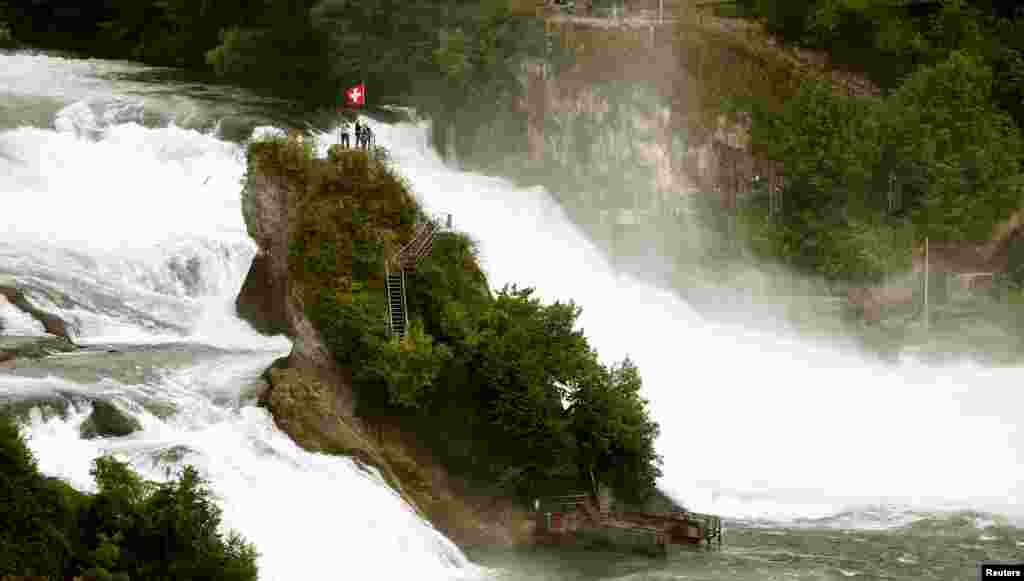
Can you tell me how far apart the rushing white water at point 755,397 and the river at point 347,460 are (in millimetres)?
97

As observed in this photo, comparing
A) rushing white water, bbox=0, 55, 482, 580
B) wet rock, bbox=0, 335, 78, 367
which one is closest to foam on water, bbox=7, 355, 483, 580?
rushing white water, bbox=0, 55, 482, 580

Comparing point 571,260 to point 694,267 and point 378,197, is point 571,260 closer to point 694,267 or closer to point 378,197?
point 694,267

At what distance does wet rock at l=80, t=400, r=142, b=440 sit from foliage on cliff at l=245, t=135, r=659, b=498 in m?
6.61

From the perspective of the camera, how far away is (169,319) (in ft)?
163

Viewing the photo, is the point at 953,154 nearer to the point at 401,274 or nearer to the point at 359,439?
the point at 401,274

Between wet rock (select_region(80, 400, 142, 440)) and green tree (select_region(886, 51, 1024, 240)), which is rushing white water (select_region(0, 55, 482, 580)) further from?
green tree (select_region(886, 51, 1024, 240))

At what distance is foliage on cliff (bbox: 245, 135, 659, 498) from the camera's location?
45.2 metres

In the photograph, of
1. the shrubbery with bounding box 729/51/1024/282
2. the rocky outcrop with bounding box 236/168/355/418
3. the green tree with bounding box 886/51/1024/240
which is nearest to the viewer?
the rocky outcrop with bounding box 236/168/355/418

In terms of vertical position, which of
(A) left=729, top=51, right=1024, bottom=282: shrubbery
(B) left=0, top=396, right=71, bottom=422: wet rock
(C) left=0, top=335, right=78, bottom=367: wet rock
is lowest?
(B) left=0, top=396, right=71, bottom=422: wet rock

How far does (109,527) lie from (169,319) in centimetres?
1631

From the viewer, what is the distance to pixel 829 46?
74.7 meters

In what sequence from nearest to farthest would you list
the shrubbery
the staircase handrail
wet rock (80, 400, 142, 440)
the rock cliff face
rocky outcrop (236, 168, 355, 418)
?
wet rock (80, 400, 142, 440)
the rock cliff face
rocky outcrop (236, 168, 355, 418)
the staircase handrail
the shrubbery

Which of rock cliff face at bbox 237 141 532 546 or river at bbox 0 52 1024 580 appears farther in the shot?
rock cliff face at bbox 237 141 532 546

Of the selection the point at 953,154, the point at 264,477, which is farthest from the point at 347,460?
the point at 953,154
